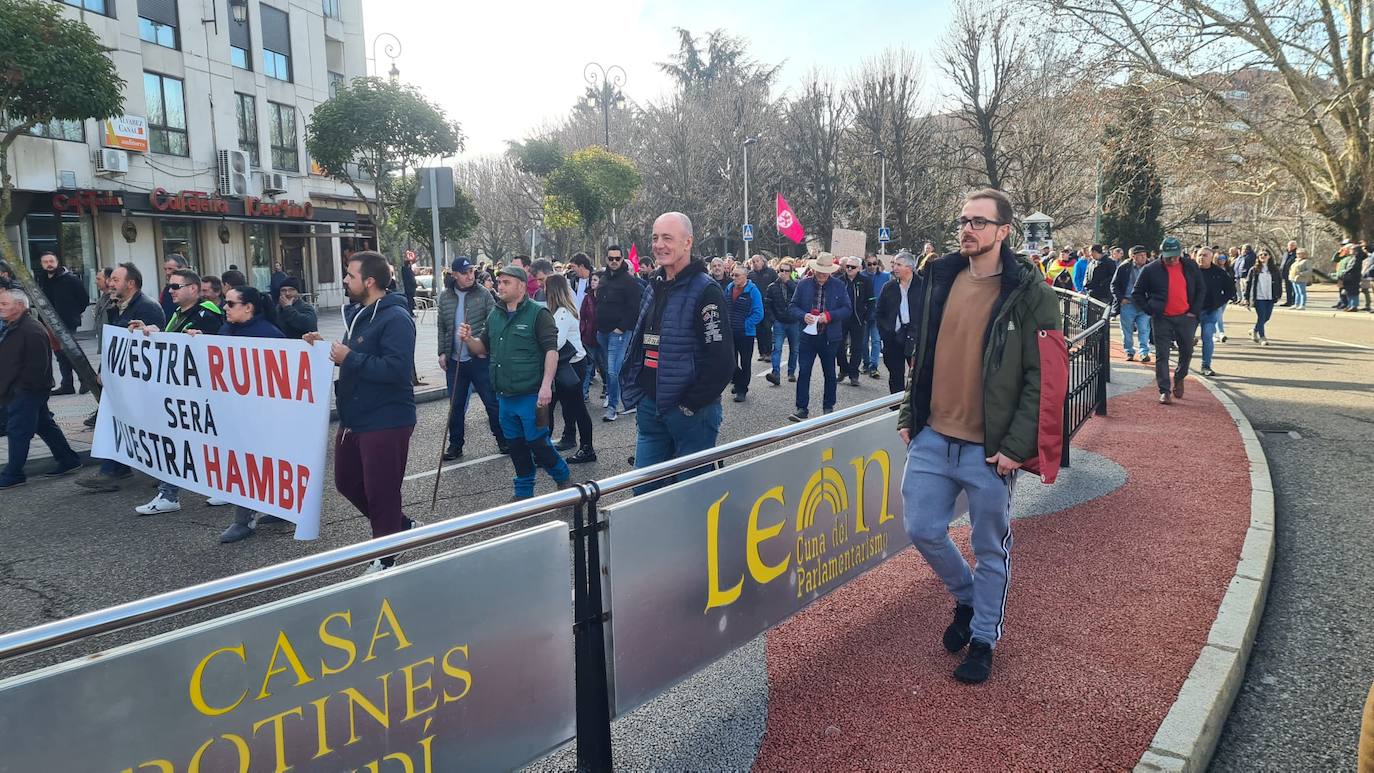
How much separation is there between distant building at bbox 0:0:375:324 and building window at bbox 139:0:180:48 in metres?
0.03

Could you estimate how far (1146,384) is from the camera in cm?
1184

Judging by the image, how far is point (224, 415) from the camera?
5879 millimetres

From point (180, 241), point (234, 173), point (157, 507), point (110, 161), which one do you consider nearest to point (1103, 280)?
point (157, 507)

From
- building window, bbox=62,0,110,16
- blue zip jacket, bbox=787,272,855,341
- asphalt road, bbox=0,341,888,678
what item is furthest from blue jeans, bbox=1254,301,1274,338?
building window, bbox=62,0,110,16

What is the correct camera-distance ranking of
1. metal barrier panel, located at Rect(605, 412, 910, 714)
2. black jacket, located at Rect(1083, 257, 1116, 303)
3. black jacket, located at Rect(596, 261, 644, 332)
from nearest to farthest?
metal barrier panel, located at Rect(605, 412, 910, 714), black jacket, located at Rect(596, 261, 644, 332), black jacket, located at Rect(1083, 257, 1116, 303)

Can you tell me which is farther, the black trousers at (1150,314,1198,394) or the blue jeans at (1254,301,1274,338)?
the blue jeans at (1254,301,1274,338)

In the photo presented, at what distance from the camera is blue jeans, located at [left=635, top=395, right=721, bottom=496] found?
15.0ft

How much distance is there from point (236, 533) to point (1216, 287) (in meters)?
12.9

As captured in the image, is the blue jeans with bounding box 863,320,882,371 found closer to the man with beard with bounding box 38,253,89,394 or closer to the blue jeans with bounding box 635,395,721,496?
the blue jeans with bounding box 635,395,721,496

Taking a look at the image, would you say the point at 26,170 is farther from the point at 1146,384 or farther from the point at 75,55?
the point at 1146,384

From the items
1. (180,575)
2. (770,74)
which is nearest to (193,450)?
(180,575)

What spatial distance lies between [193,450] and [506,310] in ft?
7.73

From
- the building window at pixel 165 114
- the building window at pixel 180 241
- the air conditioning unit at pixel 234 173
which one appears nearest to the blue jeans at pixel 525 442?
the building window at pixel 180 241

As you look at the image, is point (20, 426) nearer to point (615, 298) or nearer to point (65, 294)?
point (615, 298)
